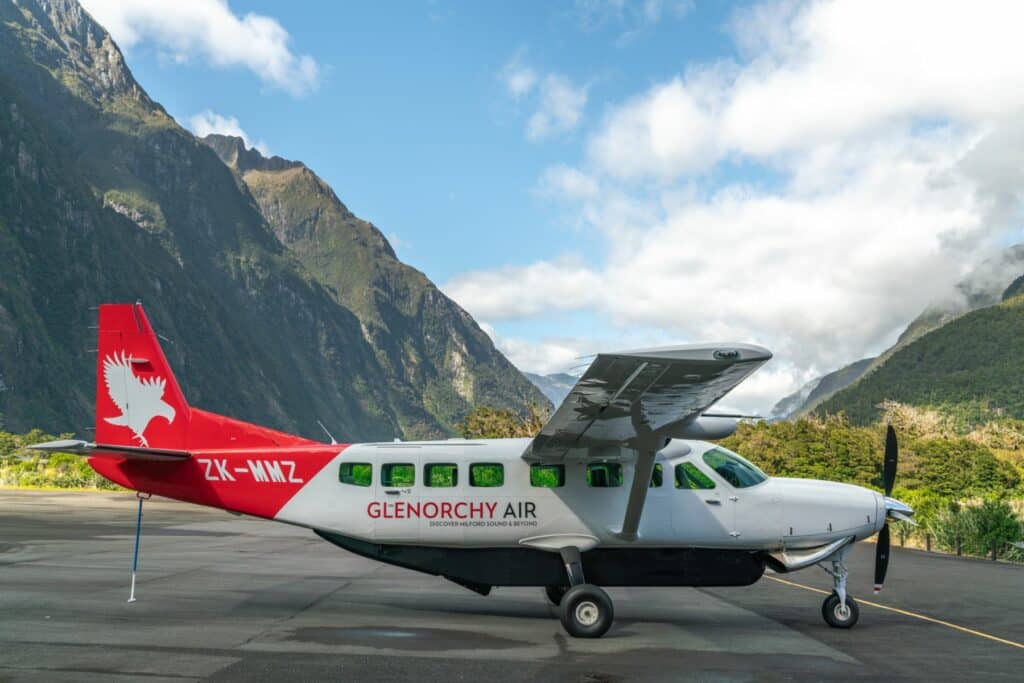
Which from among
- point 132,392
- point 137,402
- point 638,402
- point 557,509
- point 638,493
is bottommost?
point 557,509

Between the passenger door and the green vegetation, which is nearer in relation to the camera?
the passenger door

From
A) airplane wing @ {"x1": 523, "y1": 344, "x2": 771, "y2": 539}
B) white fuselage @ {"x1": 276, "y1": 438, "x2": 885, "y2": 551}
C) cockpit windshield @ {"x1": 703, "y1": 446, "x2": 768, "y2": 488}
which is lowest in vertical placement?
white fuselage @ {"x1": 276, "y1": 438, "x2": 885, "y2": 551}

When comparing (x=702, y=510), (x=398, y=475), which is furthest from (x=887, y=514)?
(x=398, y=475)

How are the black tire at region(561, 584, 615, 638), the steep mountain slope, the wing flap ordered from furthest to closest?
the steep mountain slope
the black tire at region(561, 584, 615, 638)
the wing flap

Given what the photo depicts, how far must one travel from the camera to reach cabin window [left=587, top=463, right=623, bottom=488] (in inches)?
518

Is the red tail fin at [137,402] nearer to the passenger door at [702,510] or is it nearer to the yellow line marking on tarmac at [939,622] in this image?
the passenger door at [702,510]

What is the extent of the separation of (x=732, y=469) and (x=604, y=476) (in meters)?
2.10

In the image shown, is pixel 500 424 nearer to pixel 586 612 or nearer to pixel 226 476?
pixel 226 476

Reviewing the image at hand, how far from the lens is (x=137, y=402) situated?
1408 cm

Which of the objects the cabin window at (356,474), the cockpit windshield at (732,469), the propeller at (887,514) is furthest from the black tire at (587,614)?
the propeller at (887,514)

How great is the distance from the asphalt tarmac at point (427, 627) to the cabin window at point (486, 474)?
6.82ft

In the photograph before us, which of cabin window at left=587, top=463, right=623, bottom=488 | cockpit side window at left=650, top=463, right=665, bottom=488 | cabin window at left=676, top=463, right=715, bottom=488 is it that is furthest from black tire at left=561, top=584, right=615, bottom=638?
cabin window at left=676, top=463, right=715, bottom=488

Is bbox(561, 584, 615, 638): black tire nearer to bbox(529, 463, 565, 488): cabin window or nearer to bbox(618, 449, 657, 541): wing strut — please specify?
bbox(618, 449, 657, 541): wing strut

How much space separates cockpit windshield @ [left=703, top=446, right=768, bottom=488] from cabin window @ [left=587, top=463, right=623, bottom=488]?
1511mm
